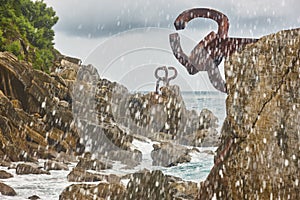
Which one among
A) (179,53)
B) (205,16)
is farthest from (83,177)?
(205,16)

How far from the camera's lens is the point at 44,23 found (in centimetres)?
1775

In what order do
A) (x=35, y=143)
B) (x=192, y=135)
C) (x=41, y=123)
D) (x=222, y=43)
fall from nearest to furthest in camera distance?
(x=222, y=43) → (x=35, y=143) → (x=41, y=123) → (x=192, y=135)

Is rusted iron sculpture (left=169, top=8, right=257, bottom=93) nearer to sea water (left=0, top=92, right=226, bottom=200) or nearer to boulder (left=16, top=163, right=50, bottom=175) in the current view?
sea water (left=0, top=92, right=226, bottom=200)

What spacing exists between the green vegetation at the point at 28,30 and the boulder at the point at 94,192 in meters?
8.53

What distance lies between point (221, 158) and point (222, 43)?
27.7 inches

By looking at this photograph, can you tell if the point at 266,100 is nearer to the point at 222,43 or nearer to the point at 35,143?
the point at 222,43

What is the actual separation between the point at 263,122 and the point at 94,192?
12.0 ft

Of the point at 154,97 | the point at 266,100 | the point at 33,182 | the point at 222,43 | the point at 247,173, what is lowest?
the point at 33,182

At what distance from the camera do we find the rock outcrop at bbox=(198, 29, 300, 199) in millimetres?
2420

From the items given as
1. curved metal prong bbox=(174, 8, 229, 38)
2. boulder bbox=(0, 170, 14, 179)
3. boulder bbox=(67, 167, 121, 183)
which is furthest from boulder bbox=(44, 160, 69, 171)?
curved metal prong bbox=(174, 8, 229, 38)

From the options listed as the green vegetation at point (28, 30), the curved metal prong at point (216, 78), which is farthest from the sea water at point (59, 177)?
the green vegetation at point (28, 30)

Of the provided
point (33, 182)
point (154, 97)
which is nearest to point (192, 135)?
point (154, 97)

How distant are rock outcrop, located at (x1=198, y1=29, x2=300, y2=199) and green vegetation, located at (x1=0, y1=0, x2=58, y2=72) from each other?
11753mm

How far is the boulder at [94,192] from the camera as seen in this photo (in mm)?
→ 5617
